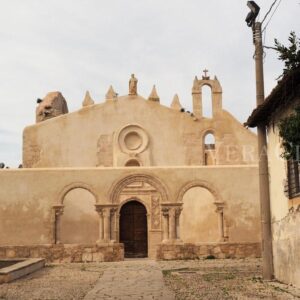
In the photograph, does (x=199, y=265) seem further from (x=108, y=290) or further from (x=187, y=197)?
(x=187, y=197)

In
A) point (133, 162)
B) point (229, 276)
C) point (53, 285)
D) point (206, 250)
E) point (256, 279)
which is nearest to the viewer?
point (53, 285)

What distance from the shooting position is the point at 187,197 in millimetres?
25750

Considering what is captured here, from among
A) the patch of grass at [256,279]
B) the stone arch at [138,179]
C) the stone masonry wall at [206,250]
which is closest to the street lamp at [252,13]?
the patch of grass at [256,279]

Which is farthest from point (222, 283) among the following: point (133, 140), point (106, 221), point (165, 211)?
point (133, 140)

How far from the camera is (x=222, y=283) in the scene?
11.9m

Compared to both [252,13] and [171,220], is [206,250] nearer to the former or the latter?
[171,220]

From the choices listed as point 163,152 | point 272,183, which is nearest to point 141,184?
point 163,152

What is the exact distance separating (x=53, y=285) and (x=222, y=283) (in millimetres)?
3785

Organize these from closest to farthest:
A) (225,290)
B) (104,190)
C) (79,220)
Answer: (225,290) → (104,190) → (79,220)

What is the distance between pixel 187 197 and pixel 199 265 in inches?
341

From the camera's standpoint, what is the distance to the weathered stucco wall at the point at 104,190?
20.8m

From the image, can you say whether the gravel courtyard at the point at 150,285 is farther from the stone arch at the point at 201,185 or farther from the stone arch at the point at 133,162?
the stone arch at the point at 133,162

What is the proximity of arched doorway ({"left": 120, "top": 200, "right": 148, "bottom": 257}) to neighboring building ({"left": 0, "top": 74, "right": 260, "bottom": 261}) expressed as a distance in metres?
0.05

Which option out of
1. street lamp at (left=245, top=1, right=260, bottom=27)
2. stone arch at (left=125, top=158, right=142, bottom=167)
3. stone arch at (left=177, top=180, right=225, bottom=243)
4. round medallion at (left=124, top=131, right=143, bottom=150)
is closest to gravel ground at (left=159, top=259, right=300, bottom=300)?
street lamp at (left=245, top=1, right=260, bottom=27)
